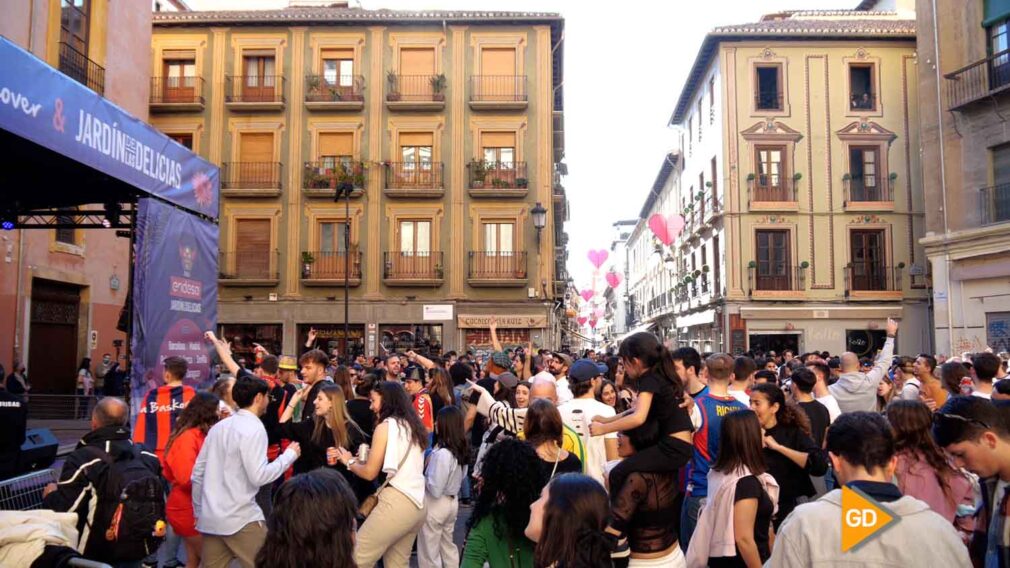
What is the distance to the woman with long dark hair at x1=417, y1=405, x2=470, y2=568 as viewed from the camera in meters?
5.38

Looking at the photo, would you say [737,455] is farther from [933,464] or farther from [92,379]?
[92,379]

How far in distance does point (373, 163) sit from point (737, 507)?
82.2 feet

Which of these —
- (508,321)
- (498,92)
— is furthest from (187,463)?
(498,92)

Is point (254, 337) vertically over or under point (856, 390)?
over

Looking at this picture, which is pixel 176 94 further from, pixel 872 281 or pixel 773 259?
pixel 872 281

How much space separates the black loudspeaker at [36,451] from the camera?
698 cm

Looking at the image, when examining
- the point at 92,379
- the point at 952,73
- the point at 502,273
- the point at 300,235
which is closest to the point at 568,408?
the point at 92,379

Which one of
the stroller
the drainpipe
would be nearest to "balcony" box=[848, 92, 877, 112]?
the drainpipe

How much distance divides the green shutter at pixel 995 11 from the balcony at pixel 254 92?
2273 centimetres

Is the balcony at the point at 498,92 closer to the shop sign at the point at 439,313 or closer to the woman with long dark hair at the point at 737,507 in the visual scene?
the shop sign at the point at 439,313

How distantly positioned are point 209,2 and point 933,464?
35.8 m

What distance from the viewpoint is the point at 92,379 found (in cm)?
1817

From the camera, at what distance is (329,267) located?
27.2 meters

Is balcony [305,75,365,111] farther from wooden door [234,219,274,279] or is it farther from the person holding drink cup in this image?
the person holding drink cup
